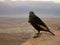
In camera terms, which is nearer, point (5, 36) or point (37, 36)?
point (37, 36)

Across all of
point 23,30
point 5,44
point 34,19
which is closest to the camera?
point 34,19

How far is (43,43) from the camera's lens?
4625mm

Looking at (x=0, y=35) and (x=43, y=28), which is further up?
(x=43, y=28)

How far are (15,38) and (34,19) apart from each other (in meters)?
4.00

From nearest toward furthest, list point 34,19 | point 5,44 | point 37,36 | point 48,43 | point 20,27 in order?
point 48,43
point 34,19
point 37,36
point 5,44
point 20,27

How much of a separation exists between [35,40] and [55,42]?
1.93 feet

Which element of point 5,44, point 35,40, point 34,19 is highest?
point 34,19

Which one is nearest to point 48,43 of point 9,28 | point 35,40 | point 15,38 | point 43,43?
point 43,43

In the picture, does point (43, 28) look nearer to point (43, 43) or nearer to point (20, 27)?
point (43, 43)

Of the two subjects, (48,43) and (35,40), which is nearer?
(48,43)

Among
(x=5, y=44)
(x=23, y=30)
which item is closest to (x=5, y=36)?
(x=23, y=30)

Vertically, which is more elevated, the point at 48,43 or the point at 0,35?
the point at 48,43

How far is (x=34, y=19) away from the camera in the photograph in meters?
5.06

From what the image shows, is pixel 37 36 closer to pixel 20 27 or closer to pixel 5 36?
pixel 5 36
